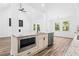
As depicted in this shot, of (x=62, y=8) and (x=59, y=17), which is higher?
(x=62, y=8)

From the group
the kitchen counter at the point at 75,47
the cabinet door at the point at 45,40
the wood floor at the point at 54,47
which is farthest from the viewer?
the cabinet door at the point at 45,40

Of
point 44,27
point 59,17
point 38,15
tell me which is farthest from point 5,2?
point 59,17

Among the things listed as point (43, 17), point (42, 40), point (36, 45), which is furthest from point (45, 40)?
point (43, 17)

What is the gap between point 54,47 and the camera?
2545 millimetres

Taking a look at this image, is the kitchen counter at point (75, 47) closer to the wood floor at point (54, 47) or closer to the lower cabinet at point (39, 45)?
the wood floor at point (54, 47)

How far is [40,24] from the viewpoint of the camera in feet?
8.44

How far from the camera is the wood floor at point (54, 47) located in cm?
245

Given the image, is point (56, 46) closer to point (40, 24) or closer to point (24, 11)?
point (40, 24)

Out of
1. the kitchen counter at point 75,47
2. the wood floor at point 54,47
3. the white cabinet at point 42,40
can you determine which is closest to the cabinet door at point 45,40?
the white cabinet at point 42,40

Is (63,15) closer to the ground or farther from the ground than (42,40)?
farther from the ground

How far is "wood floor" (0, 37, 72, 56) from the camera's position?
2.45 meters

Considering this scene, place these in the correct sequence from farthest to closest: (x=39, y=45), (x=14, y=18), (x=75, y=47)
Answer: (x=39, y=45), (x=14, y=18), (x=75, y=47)

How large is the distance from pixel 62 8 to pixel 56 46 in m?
0.68

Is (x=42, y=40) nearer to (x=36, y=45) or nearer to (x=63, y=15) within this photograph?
(x=36, y=45)
